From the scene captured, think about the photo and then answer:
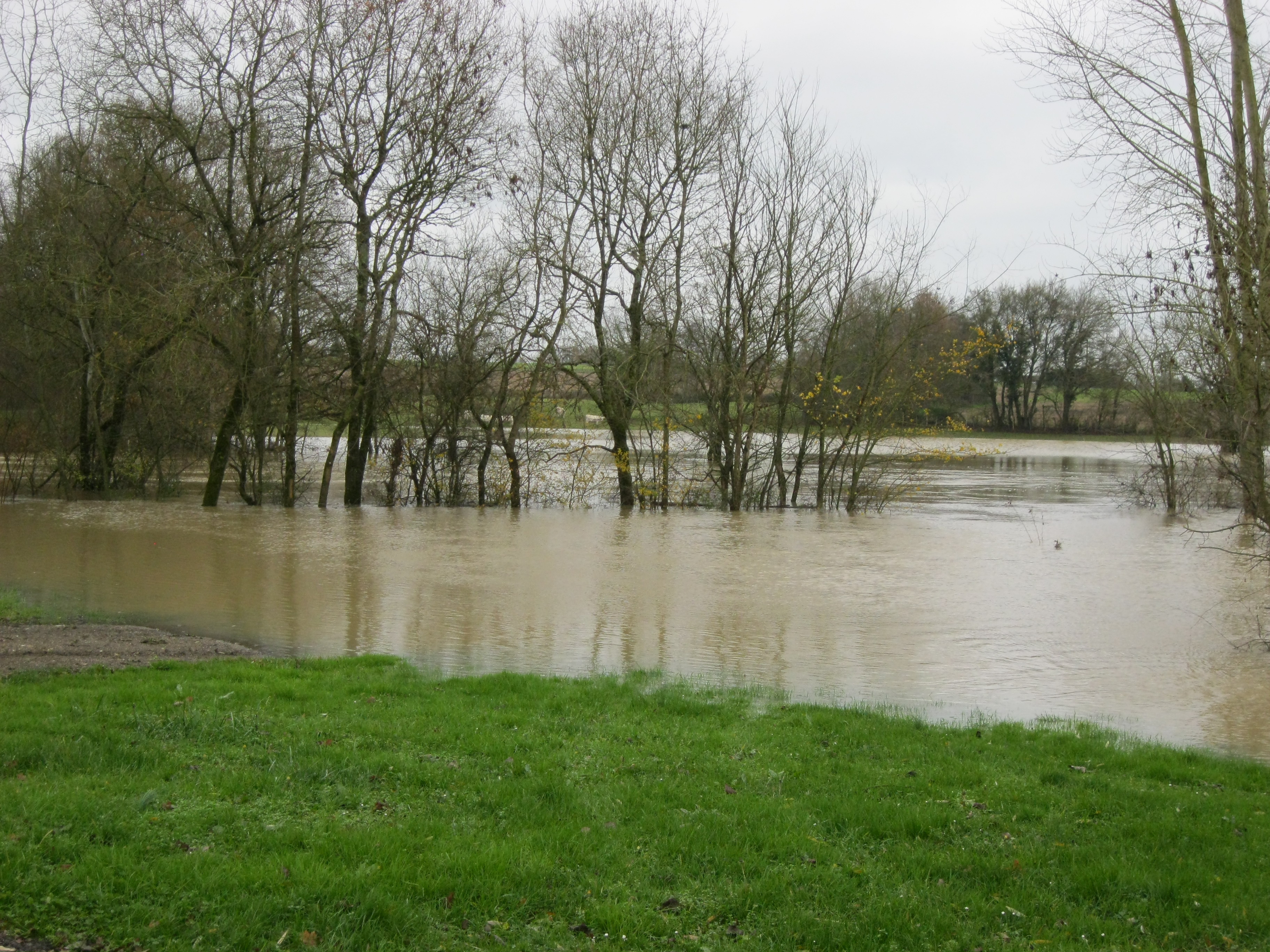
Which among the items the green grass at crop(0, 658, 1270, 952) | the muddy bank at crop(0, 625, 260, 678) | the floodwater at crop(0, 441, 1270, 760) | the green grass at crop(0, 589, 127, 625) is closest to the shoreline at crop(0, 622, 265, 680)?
the muddy bank at crop(0, 625, 260, 678)

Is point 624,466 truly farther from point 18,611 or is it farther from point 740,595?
point 18,611

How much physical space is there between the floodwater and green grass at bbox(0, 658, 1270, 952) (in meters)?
2.16

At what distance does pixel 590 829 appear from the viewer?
184 inches

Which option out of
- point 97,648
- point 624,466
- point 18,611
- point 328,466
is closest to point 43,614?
point 18,611

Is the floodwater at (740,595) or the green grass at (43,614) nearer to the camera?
the floodwater at (740,595)

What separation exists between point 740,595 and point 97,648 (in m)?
7.93

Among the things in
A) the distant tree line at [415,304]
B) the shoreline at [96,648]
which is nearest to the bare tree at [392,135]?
the distant tree line at [415,304]

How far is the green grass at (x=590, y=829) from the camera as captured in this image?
380cm

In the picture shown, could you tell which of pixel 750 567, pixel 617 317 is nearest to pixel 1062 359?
pixel 617 317

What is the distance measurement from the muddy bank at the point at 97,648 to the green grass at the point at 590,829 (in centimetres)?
100

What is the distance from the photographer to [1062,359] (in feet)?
174

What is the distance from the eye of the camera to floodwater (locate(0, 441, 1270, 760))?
933 centimetres

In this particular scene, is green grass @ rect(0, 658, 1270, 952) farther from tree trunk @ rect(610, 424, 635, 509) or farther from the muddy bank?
tree trunk @ rect(610, 424, 635, 509)

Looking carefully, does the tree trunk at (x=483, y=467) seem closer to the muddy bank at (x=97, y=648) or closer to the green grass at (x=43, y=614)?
the green grass at (x=43, y=614)
